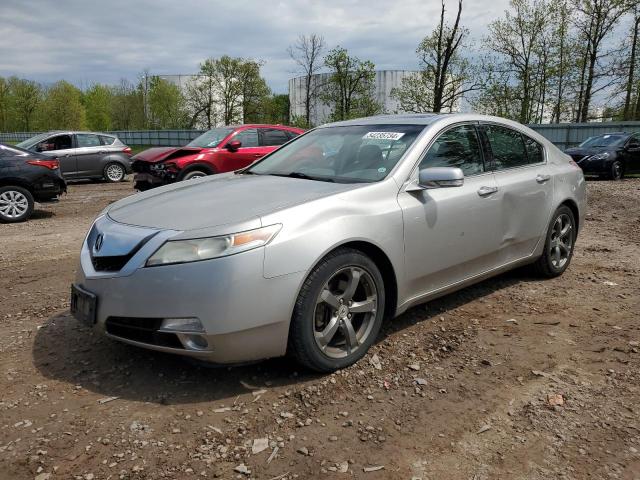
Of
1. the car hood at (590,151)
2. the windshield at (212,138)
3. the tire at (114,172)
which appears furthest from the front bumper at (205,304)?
the car hood at (590,151)

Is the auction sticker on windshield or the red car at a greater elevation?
the auction sticker on windshield

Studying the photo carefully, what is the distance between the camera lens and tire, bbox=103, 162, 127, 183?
16.7 m

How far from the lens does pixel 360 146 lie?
12.9 feet

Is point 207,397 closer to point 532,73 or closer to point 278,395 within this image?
point 278,395

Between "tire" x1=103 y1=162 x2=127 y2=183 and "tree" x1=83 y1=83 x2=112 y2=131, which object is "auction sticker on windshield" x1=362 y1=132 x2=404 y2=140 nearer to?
"tire" x1=103 y1=162 x2=127 y2=183

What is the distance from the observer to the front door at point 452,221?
A: 3.53 meters

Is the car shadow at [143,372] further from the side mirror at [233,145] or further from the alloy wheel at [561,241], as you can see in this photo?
the side mirror at [233,145]

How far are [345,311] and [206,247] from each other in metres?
0.94

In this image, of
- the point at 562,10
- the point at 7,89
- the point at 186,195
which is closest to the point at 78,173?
the point at 186,195

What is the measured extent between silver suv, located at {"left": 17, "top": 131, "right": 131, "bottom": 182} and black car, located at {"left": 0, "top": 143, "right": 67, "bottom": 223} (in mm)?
6015

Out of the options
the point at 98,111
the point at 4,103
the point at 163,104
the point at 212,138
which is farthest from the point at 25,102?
the point at 212,138

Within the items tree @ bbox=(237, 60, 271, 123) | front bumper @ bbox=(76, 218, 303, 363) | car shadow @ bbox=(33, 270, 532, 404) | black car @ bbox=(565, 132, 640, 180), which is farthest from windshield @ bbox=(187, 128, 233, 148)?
tree @ bbox=(237, 60, 271, 123)

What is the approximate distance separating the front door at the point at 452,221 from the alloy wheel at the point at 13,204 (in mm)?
8249

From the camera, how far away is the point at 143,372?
10.5 ft
